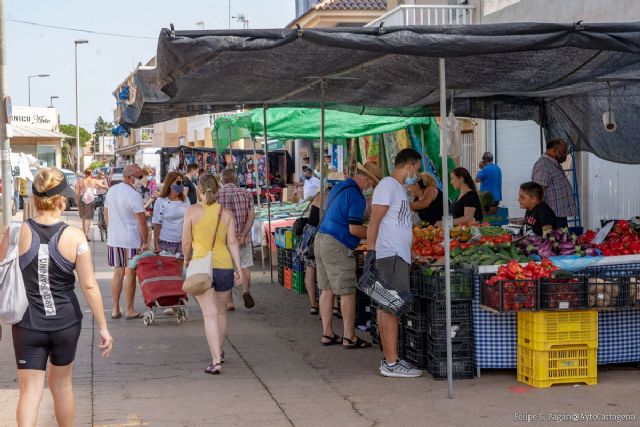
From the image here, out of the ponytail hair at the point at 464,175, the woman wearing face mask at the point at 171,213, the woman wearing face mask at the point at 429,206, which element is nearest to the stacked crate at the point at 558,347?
the ponytail hair at the point at 464,175

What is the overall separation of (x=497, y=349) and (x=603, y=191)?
328 inches

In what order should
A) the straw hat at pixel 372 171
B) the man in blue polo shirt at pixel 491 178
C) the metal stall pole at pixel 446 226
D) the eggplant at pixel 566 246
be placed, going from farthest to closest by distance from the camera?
the man in blue polo shirt at pixel 491 178, the straw hat at pixel 372 171, the eggplant at pixel 566 246, the metal stall pole at pixel 446 226

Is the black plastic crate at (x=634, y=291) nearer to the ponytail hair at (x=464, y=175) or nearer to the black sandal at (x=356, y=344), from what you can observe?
the black sandal at (x=356, y=344)

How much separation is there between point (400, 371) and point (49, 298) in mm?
3500

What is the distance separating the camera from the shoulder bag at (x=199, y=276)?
8.05 metres

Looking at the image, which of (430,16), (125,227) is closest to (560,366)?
(125,227)

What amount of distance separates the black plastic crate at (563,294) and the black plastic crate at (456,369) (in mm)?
871

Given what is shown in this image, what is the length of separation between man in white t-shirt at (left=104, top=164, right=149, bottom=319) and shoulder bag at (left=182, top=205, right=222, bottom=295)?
292 centimetres

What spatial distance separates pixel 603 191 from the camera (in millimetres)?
15320

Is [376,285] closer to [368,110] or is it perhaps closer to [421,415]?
[421,415]

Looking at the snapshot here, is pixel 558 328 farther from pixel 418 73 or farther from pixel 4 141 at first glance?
pixel 4 141

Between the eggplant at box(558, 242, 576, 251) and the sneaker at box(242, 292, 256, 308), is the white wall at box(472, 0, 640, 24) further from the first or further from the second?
the sneaker at box(242, 292, 256, 308)

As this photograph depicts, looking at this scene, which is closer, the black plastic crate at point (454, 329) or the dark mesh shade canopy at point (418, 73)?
the dark mesh shade canopy at point (418, 73)

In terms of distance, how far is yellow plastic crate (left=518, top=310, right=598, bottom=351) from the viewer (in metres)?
7.34
